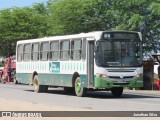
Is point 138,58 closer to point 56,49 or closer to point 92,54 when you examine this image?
point 92,54

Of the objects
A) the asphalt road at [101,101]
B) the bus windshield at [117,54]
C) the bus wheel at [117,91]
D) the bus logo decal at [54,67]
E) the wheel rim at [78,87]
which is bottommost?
the asphalt road at [101,101]

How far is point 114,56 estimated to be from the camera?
2448cm

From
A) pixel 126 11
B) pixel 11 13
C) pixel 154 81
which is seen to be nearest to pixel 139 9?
pixel 126 11

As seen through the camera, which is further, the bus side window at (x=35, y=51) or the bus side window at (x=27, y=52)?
the bus side window at (x=27, y=52)

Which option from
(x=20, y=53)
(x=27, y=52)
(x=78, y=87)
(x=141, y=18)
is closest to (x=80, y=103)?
(x=78, y=87)

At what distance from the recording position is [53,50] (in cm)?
2852

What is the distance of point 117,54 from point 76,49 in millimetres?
2495

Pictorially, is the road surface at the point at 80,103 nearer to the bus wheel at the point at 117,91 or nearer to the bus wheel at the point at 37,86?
the bus wheel at the point at 117,91

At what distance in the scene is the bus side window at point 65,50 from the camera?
1061 inches

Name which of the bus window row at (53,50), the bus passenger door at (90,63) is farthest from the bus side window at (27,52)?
the bus passenger door at (90,63)

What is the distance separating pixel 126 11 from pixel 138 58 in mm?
21598

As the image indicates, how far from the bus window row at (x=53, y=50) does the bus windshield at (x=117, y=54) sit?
110cm

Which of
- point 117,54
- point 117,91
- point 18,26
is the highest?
point 18,26

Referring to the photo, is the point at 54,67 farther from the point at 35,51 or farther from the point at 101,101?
the point at 101,101
